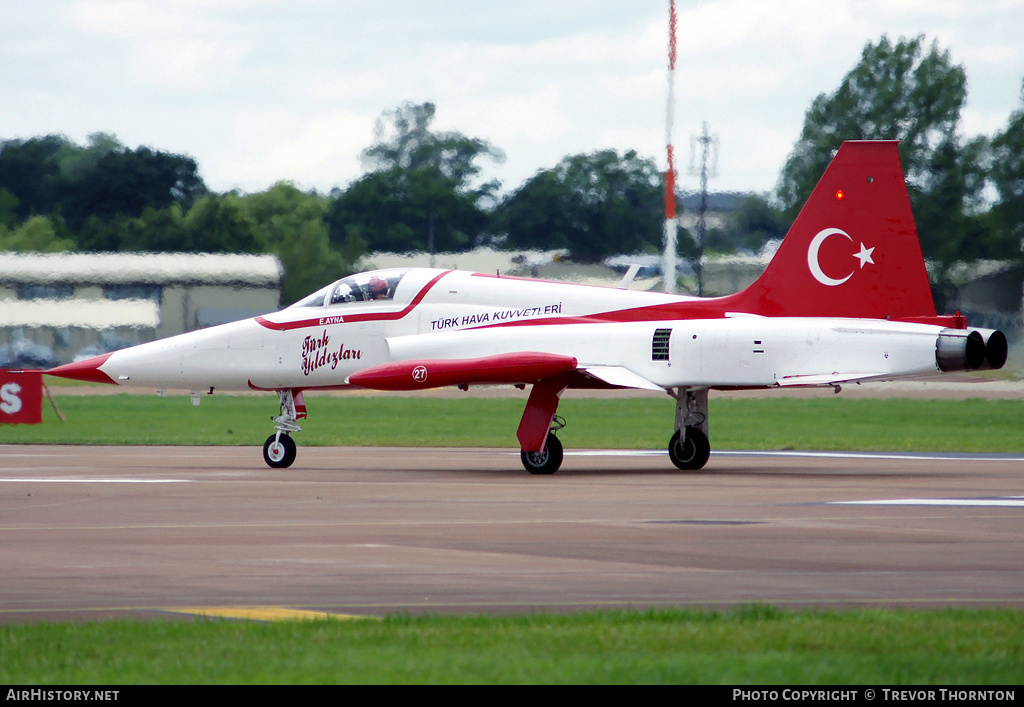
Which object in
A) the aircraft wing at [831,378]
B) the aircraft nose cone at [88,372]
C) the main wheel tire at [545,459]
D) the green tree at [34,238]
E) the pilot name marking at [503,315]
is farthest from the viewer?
the green tree at [34,238]

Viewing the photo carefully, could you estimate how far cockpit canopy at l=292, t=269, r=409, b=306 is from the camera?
23500 millimetres

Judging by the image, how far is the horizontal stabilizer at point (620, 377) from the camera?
2139 cm

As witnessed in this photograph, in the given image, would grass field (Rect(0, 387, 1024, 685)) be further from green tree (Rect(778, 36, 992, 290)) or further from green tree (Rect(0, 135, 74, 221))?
green tree (Rect(0, 135, 74, 221))

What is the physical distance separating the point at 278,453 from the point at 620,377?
5.91 metres

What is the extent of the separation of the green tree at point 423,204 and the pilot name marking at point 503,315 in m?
14.3

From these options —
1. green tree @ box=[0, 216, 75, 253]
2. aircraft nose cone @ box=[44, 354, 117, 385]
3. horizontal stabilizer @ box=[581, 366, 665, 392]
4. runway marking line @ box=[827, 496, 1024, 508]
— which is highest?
green tree @ box=[0, 216, 75, 253]

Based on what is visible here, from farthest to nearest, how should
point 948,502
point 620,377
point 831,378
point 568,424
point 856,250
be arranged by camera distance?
1. point 568,424
2. point 620,377
3. point 856,250
4. point 831,378
5. point 948,502

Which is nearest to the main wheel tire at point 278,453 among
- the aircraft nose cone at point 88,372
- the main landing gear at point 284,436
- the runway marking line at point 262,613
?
the main landing gear at point 284,436

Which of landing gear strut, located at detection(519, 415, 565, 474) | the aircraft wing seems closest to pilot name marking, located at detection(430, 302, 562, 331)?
landing gear strut, located at detection(519, 415, 565, 474)

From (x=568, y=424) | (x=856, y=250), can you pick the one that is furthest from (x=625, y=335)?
(x=568, y=424)

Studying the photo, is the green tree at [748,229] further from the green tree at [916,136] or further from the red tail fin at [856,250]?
the red tail fin at [856,250]

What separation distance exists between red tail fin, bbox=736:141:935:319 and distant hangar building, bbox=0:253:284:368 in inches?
848

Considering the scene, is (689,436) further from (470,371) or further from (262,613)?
(262,613)

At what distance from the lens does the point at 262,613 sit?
9.46 m
